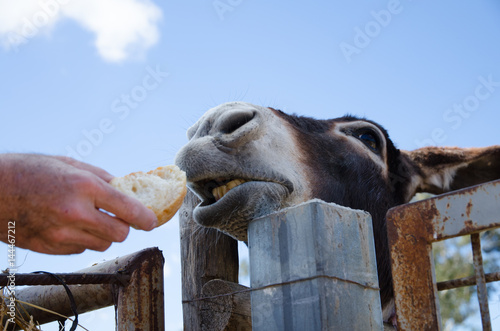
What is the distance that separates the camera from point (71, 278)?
2508mm

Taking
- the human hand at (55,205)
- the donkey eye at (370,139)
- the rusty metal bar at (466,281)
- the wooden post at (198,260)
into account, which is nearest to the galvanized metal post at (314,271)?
the rusty metal bar at (466,281)

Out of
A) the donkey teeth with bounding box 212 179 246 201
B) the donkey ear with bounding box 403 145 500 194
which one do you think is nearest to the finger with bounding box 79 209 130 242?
the donkey teeth with bounding box 212 179 246 201

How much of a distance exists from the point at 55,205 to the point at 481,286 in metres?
1.32

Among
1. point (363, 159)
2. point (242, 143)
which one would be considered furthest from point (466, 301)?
point (242, 143)

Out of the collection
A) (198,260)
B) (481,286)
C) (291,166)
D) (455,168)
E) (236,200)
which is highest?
(455,168)

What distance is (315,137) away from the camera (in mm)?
3676

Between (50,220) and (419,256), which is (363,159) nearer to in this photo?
(419,256)

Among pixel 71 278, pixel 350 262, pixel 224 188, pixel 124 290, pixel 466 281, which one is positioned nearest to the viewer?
pixel 466 281

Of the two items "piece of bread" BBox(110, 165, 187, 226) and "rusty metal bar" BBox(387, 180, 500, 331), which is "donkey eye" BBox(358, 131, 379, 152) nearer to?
"piece of bread" BBox(110, 165, 187, 226)

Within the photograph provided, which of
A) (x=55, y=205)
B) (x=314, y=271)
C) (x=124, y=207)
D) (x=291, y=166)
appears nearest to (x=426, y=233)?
(x=314, y=271)

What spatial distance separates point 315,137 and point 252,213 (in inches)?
40.7

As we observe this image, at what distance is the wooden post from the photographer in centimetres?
359
